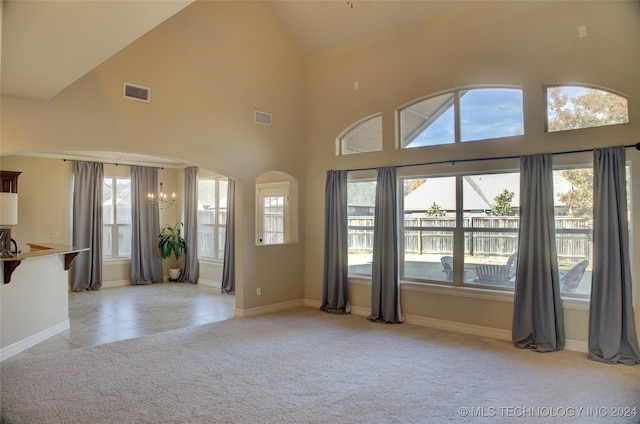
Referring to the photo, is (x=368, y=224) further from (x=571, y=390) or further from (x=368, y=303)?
(x=571, y=390)

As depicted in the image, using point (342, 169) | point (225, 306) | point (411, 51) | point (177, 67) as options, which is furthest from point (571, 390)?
point (177, 67)

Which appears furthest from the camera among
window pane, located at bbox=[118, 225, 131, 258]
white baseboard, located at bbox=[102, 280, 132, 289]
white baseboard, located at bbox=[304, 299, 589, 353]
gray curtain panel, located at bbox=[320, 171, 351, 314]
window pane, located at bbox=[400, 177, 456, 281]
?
window pane, located at bbox=[118, 225, 131, 258]

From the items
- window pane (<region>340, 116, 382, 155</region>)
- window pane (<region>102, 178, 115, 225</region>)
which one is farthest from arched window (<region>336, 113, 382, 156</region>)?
window pane (<region>102, 178, 115, 225</region>)

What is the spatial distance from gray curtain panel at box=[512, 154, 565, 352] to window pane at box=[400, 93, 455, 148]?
1.17m

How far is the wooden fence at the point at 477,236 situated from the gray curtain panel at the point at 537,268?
0.24 meters

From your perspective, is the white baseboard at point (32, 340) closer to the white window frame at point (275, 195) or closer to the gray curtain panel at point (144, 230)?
the white window frame at point (275, 195)

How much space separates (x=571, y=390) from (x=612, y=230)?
1.76 metres

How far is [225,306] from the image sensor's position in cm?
704

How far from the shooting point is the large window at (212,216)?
916cm

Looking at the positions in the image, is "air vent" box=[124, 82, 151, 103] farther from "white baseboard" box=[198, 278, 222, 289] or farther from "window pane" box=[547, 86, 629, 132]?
"window pane" box=[547, 86, 629, 132]

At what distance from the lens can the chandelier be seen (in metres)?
9.50

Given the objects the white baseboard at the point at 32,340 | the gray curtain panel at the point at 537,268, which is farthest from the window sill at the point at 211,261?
the gray curtain panel at the point at 537,268

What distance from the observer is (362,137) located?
6.48 metres

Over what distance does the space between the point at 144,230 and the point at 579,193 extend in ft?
27.9
